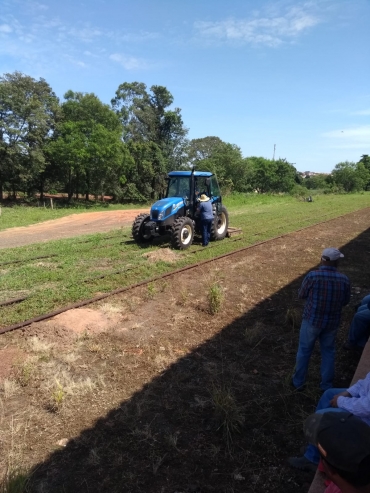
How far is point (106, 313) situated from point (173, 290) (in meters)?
1.81

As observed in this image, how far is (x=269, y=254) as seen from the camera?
1158 centimetres

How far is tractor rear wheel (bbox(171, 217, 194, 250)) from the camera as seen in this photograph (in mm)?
11250

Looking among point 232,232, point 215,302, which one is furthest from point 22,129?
point 215,302

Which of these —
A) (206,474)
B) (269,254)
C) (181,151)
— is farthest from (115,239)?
(181,151)

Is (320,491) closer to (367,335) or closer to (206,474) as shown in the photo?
(206,474)

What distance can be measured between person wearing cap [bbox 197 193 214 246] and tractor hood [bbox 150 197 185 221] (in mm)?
674

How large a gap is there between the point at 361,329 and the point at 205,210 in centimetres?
752

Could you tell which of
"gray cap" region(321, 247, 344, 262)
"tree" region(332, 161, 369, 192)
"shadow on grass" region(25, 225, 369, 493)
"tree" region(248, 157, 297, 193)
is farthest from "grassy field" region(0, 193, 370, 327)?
"tree" region(332, 161, 369, 192)

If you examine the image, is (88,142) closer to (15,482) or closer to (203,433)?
(203,433)

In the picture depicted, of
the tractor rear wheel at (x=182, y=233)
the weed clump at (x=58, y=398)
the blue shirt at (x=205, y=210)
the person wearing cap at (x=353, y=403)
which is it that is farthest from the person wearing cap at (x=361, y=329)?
the blue shirt at (x=205, y=210)

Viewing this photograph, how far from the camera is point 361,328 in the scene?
4.89 m

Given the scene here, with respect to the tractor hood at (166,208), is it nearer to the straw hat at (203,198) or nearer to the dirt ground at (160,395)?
the straw hat at (203,198)

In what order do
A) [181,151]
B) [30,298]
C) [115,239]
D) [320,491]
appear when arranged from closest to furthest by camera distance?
[320,491] → [30,298] → [115,239] → [181,151]

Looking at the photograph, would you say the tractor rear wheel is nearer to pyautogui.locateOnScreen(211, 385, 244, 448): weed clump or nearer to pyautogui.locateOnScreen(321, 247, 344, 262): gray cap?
pyautogui.locateOnScreen(321, 247, 344, 262): gray cap
